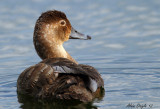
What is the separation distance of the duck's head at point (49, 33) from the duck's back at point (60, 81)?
1.03 metres

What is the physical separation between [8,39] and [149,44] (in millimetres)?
3570

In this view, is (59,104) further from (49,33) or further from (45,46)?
(49,33)

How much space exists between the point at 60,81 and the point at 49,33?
1.93 m

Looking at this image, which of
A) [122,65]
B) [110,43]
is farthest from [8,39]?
[122,65]

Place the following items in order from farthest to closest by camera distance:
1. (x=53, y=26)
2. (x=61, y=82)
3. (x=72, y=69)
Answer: (x=53, y=26), (x=72, y=69), (x=61, y=82)

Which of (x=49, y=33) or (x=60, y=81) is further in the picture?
(x=49, y=33)

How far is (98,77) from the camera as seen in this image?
26.6 ft

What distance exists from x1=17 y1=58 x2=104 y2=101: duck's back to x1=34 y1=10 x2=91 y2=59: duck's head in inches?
40.5

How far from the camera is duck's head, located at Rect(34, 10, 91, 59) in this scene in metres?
8.89

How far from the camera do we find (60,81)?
725cm

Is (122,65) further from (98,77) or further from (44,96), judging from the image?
(44,96)

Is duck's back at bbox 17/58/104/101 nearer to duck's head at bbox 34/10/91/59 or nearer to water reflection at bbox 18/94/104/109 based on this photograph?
water reflection at bbox 18/94/104/109

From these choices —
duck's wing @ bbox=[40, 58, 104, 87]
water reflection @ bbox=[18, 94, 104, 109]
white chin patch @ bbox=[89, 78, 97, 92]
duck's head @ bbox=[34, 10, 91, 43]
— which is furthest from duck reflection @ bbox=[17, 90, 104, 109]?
duck's head @ bbox=[34, 10, 91, 43]

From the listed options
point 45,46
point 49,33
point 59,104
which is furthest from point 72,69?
point 49,33
